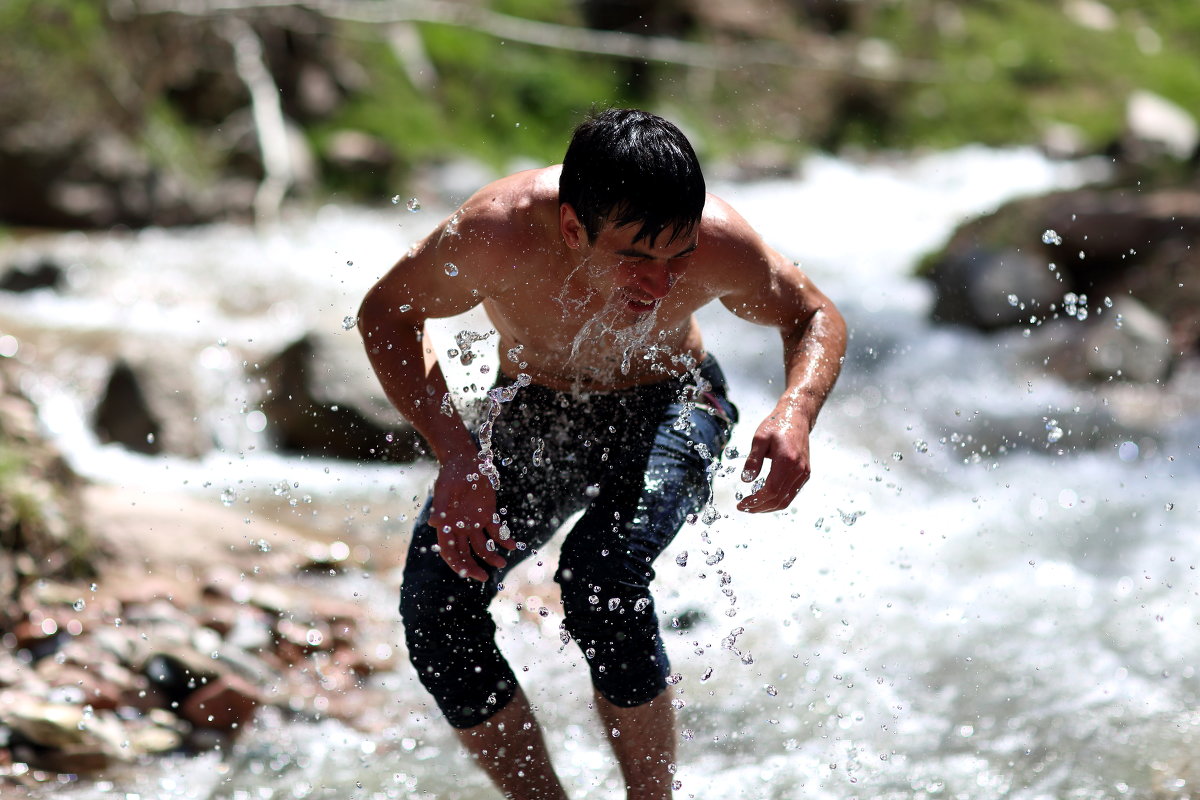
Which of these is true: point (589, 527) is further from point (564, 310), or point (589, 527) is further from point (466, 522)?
point (564, 310)

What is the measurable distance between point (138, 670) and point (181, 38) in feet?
26.2

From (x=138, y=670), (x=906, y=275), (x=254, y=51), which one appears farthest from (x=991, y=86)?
(x=138, y=670)

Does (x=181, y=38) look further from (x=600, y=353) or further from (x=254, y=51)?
(x=600, y=353)

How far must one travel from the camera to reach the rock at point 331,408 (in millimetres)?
5711

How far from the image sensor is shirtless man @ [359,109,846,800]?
2.48 meters

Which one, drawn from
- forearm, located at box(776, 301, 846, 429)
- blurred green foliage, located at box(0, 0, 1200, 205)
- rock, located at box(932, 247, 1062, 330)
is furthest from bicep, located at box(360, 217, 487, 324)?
blurred green foliage, located at box(0, 0, 1200, 205)

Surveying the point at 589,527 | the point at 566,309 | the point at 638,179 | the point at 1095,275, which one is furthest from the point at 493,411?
the point at 1095,275

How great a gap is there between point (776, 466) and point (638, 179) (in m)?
0.61

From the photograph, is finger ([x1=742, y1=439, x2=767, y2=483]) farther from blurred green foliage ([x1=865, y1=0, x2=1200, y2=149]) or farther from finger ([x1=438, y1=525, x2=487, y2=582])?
blurred green foliage ([x1=865, y1=0, x2=1200, y2=149])

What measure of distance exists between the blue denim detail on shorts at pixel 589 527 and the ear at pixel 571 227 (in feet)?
1.61

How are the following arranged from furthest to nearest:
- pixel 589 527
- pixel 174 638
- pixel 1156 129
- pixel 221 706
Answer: pixel 1156 129, pixel 174 638, pixel 221 706, pixel 589 527

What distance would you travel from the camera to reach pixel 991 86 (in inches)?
556

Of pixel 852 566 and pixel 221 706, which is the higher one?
pixel 852 566

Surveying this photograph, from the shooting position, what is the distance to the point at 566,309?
2.80m
